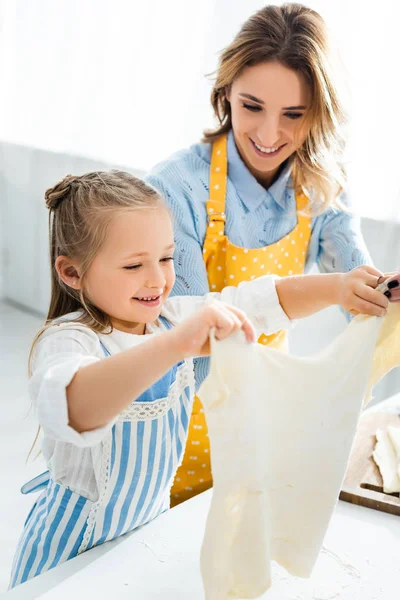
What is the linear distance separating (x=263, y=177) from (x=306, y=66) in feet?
0.84

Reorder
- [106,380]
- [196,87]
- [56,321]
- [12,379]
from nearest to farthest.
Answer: [106,380] → [56,321] → [196,87] → [12,379]

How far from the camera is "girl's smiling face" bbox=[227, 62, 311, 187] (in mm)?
1311

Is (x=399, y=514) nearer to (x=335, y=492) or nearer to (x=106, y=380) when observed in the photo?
(x=335, y=492)

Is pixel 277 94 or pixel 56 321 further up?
pixel 277 94

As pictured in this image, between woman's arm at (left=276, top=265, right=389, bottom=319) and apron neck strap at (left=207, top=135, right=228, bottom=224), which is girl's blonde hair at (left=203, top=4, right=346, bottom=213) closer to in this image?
apron neck strap at (left=207, top=135, right=228, bottom=224)

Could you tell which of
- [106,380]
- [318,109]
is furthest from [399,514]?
[318,109]

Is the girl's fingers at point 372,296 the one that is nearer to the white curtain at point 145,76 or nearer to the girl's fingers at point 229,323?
the girl's fingers at point 229,323

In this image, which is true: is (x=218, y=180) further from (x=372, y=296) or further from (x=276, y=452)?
(x=276, y=452)

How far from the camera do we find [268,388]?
87cm

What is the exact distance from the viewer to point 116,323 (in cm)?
105

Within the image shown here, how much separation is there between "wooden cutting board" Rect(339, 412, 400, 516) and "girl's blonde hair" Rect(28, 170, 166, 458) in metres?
0.48

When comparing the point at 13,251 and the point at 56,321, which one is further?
the point at 13,251

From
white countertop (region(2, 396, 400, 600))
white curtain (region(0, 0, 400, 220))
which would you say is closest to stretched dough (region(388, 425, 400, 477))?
white countertop (region(2, 396, 400, 600))

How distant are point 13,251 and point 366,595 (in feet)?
11.7
